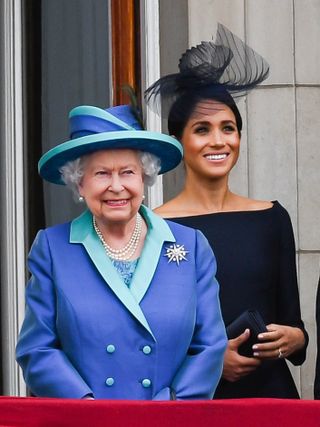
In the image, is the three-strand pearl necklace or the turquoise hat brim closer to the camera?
the turquoise hat brim

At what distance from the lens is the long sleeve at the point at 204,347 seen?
5191 mm

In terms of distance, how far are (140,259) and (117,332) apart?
0.86ft

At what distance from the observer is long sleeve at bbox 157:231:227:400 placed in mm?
5191

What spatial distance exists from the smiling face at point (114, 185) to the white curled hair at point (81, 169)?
0.04m

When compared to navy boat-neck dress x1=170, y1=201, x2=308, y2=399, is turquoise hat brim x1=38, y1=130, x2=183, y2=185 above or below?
above

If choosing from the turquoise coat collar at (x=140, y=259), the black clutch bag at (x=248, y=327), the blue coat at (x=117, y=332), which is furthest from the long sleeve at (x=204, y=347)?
the black clutch bag at (x=248, y=327)

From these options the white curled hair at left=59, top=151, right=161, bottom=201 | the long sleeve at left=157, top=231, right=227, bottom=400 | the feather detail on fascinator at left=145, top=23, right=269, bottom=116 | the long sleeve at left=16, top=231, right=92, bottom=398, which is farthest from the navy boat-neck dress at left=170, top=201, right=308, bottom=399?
the long sleeve at left=16, top=231, right=92, bottom=398

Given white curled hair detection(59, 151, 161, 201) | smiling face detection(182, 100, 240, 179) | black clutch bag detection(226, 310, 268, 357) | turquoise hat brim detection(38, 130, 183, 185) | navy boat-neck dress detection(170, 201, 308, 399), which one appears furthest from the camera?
smiling face detection(182, 100, 240, 179)

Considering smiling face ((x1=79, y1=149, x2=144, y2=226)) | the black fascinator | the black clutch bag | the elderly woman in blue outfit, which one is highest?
the black fascinator

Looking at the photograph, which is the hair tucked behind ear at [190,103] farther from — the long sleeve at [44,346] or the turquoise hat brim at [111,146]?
the long sleeve at [44,346]

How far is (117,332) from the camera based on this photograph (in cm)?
519

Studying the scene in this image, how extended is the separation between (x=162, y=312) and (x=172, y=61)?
7.68 ft

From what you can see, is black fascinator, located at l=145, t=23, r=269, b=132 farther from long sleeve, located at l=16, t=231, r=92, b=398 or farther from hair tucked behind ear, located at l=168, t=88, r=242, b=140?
long sleeve, located at l=16, t=231, r=92, b=398

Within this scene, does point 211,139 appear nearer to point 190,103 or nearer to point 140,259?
point 190,103
